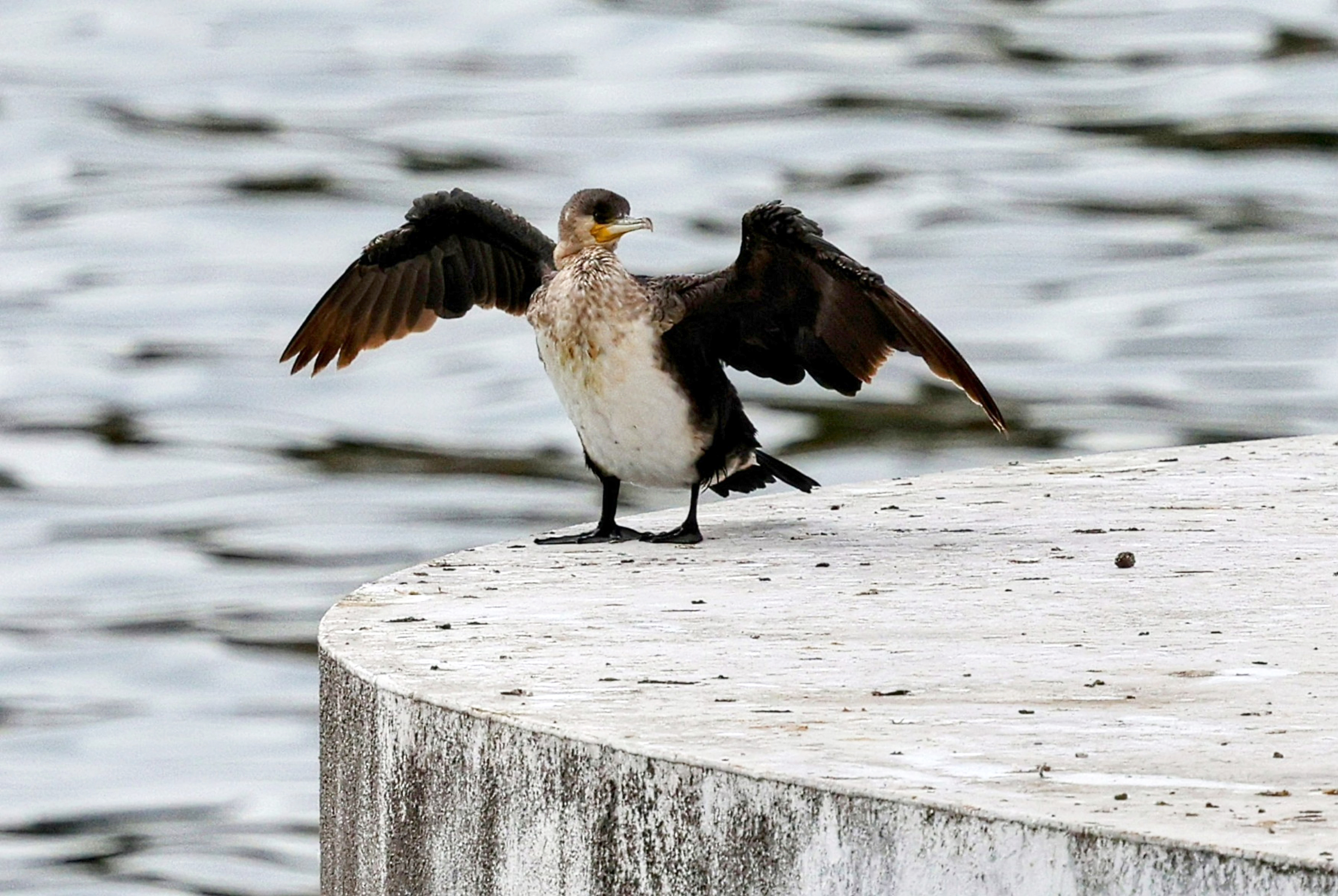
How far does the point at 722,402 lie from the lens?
5.22m

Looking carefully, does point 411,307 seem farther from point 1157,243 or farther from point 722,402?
point 1157,243

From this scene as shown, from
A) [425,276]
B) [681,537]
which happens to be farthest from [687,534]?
[425,276]

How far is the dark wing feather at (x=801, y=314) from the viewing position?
480cm

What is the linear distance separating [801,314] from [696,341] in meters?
0.22

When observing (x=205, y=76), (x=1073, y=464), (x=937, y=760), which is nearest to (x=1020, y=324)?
(x=205, y=76)

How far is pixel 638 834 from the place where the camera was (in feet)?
10.0

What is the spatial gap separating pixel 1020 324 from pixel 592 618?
1378 cm

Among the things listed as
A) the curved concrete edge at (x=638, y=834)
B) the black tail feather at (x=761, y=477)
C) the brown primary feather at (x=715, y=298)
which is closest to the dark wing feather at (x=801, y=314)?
the brown primary feather at (x=715, y=298)

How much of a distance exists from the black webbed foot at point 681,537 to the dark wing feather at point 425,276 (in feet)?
2.96

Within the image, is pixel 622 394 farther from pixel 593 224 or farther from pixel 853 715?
pixel 853 715

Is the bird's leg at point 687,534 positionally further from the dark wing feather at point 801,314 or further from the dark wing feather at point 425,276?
the dark wing feather at point 425,276

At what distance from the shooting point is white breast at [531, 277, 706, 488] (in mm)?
5082

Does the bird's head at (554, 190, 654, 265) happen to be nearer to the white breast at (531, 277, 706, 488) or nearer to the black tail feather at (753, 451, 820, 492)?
the white breast at (531, 277, 706, 488)

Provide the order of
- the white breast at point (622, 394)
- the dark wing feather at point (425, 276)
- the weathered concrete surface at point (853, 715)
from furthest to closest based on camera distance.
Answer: the dark wing feather at point (425, 276), the white breast at point (622, 394), the weathered concrete surface at point (853, 715)
